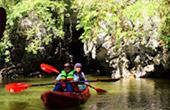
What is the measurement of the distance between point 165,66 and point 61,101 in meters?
8.07

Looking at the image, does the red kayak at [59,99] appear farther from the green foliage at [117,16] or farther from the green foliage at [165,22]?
the green foliage at [117,16]

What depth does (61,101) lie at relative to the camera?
210 inches

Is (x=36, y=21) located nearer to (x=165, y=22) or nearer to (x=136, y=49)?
(x=136, y=49)

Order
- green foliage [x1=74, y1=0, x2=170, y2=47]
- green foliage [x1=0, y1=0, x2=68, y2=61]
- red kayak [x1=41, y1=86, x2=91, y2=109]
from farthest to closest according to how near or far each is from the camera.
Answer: green foliage [x1=0, y1=0, x2=68, y2=61] < green foliage [x1=74, y1=0, x2=170, y2=47] < red kayak [x1=41, y1=86, x2=91, y2=109]

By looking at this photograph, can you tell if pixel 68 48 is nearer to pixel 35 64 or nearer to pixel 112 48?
pixel 35 64

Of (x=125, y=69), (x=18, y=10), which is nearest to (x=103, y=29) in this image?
(x=125, y=69)

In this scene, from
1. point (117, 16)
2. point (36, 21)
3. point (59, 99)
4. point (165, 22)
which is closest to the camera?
point (59, 99)

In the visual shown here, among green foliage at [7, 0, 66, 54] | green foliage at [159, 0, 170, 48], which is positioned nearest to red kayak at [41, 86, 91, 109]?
green foliage at [159, 0, 170, 48]

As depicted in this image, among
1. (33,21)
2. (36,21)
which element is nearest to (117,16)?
(36,21)

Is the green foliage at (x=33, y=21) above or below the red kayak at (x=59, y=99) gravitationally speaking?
above

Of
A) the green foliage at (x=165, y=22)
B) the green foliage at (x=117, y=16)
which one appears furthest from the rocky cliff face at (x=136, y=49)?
the green foliage at (x=165, y=22)

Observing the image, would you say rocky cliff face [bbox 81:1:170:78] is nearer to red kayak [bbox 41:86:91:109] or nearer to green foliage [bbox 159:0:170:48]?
green foliage [bbox 159:0:170:48]

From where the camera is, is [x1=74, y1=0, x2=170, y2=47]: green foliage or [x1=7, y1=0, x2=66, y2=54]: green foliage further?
[x1=7, y1=0, x2=66, y2=54]: green foliage

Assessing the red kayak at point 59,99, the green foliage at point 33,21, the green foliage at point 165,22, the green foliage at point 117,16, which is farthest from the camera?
the green foliage at point 33,21
